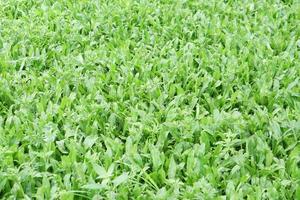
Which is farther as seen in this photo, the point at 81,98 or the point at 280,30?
the point at 280,30

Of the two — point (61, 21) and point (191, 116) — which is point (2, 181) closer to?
point (191, 116)

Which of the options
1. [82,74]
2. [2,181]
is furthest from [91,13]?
[2,181]

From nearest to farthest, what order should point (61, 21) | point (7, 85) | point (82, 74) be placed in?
1. point (7, 85)
2. point (82, 74)
3. point (61, 21)

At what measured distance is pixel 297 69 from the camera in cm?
365

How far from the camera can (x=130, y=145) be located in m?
2.86

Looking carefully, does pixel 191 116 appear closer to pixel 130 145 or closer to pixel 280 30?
pixel 130 145

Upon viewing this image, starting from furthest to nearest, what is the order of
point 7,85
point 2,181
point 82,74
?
point 82,74 < point 7,85 < point 2,181

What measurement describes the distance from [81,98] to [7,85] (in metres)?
0.49

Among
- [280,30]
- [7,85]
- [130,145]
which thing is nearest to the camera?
[130,145]

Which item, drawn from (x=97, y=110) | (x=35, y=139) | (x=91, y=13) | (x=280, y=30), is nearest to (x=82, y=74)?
(x=97, y=110)

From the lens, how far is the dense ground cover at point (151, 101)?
2.62m

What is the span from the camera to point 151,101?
10.8ft

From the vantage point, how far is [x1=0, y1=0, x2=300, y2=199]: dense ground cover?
103 inches

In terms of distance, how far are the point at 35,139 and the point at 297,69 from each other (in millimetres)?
1664
